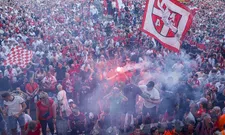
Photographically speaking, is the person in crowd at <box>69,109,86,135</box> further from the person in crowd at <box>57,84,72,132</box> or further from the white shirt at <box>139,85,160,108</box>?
the white shirt at <box>139,85,160,108</box>

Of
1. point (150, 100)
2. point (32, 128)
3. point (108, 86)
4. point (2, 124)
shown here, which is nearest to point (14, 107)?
point (2, 124)

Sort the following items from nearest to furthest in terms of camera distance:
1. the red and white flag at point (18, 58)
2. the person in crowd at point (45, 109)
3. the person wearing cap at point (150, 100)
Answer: the person in crowd at point (45, 109), the person wearing cap at point (150, 100), the red and white flag at point (18, 58)

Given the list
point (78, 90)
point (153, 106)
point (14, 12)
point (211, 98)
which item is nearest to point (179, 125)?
point (153, 106)

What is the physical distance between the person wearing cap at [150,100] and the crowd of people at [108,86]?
0.02 metres

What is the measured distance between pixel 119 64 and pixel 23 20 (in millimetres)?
10918

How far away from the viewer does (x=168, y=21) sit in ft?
23.3

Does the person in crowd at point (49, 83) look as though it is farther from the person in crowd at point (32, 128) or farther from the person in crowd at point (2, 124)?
the person in crowd at point (32, 128)

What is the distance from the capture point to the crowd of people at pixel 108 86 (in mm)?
6797

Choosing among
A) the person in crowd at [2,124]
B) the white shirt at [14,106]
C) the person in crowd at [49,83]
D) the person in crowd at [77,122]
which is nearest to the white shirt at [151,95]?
the person in crowd at [77,122]

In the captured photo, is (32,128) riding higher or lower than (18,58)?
lower

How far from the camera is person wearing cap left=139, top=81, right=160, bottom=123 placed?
24.0ft

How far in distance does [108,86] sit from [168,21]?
2.99 meters

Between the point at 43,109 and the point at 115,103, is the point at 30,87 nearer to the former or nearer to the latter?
the point at 43,109

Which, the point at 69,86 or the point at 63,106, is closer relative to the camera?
the point at 63,106
